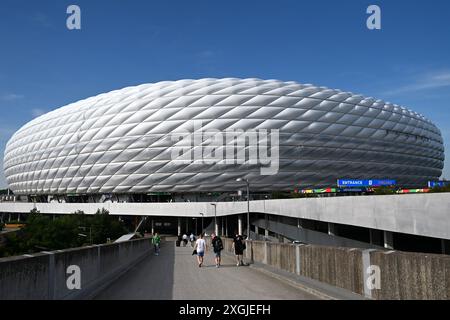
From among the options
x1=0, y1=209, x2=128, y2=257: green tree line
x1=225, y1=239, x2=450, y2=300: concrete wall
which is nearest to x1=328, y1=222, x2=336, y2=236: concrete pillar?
x1=225, y1=239, x2=450, y2=300: concrete wall

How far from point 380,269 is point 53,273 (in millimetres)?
6124

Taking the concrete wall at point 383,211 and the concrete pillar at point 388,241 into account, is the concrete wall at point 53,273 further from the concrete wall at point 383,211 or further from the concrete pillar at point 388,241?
the concrete pillar at point 388,241

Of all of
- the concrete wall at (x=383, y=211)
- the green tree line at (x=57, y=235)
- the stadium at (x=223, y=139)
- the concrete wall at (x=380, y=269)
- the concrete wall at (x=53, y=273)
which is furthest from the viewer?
the stadium at (x=223, y=139)

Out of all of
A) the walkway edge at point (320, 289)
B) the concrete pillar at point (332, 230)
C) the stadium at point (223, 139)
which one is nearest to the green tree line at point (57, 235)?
the stadium at point (223, 139)

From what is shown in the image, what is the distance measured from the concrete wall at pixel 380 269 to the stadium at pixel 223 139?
54.5 metres

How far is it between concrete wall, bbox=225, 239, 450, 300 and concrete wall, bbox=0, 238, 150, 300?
573 cm

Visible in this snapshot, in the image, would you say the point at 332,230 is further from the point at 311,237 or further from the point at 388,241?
the point at 388,241

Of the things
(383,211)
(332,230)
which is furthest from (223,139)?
(383,211)

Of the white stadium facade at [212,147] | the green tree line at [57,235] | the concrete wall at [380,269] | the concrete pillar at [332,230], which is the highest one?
the white stadium facade at [212,147]

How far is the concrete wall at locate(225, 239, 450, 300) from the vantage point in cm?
659

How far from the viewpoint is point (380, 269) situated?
8.27 meters

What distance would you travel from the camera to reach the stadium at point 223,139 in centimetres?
6869
